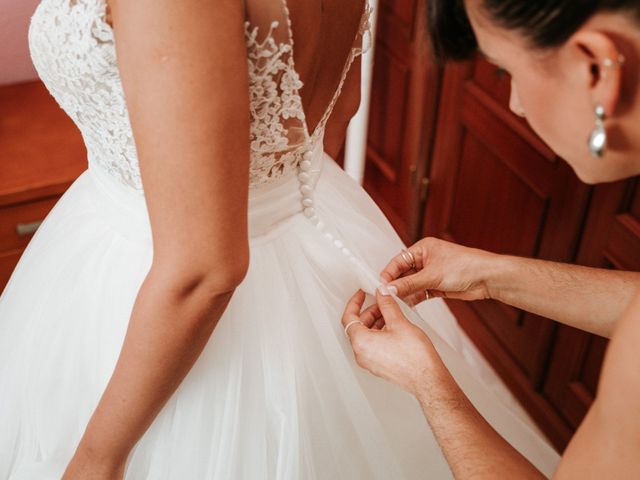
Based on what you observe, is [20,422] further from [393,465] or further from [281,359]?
[393,465]

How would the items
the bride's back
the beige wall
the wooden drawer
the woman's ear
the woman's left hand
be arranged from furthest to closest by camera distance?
the beige wall, the wooden drawer, the woman's left hand, the bride's back, the woman's ear

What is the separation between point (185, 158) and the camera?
65 centimetres

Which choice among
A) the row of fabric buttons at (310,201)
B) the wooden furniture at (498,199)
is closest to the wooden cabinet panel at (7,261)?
the row of fabric buttons at (310,201)

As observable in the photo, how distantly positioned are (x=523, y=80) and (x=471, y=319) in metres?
1.34

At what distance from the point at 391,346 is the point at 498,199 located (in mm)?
972

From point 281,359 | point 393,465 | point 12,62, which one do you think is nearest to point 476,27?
point 281,359

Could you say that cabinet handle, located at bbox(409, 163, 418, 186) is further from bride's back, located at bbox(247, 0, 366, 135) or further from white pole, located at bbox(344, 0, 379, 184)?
bride's back, located at bbox(247, 0, 366, 135)

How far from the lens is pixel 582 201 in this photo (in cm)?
144

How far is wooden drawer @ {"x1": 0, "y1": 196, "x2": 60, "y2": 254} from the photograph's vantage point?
1449mm

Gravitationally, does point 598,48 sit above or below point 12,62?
above

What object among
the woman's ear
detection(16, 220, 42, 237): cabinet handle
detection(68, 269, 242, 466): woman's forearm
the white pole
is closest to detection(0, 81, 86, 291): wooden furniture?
detection(16, 220, 42, 237): cabinet handle

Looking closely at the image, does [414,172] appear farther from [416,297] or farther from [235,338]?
[235,338]

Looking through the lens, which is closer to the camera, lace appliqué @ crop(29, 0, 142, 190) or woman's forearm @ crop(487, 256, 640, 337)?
lace appliqué @ crop(29, 0, 142, 190)

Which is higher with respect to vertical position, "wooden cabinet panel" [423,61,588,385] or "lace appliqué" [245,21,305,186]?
"lace appliqué" [245,21,305,186]
